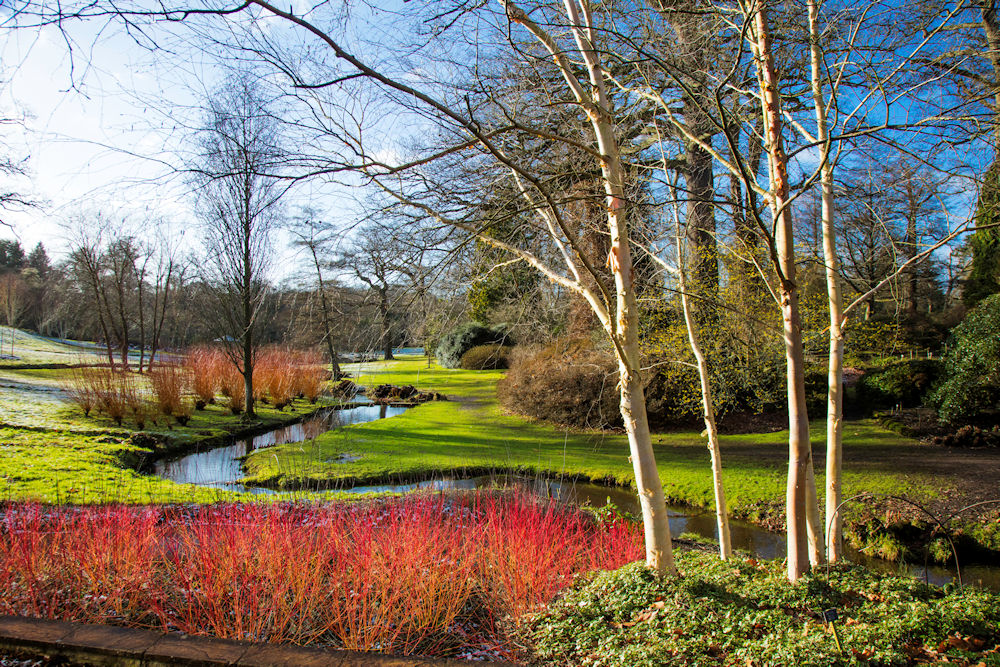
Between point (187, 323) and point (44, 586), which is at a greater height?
point (187, 323)

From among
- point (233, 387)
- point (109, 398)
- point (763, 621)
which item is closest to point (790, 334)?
point (763, 621)

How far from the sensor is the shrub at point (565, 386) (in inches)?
453

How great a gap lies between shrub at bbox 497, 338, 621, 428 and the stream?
322 centimetres

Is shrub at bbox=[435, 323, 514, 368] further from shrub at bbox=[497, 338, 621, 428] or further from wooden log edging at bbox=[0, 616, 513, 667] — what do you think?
wooden log edging at bbox=[0, 616, 513, 667]

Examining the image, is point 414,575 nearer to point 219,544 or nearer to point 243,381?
point 219,544

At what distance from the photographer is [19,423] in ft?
33.8


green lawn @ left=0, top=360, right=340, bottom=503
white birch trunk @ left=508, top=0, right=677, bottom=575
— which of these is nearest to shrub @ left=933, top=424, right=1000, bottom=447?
white birch trunk @ left=508, top=0, right=677, bottom=575

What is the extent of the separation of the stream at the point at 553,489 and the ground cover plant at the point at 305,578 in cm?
107

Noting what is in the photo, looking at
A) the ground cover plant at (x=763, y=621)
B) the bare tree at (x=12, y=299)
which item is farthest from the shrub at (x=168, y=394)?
the bare tree at (x=12, y=299)

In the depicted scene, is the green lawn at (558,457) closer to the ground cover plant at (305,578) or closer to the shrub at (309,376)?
the ground cover plant at (305,578)

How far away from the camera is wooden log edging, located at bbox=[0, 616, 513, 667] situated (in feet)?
7.97

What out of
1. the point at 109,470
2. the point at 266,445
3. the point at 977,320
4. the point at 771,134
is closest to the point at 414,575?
the point at 771,134

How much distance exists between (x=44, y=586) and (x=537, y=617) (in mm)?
3154

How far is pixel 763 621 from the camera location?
2.67 metres
